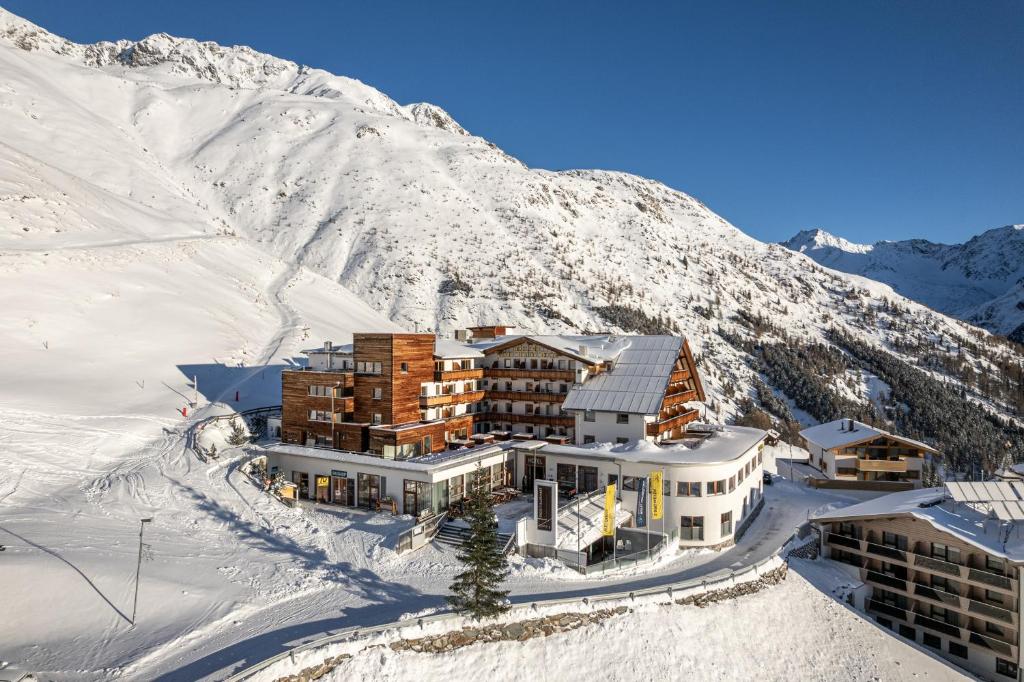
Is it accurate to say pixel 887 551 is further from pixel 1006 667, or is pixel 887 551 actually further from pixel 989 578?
pixel 1006 667

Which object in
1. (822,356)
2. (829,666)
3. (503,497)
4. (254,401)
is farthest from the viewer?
(822,356)

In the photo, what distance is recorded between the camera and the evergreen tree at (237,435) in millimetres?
43969

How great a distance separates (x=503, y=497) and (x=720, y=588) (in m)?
14.9

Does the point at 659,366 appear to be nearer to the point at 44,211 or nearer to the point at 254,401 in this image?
the point at 254,401

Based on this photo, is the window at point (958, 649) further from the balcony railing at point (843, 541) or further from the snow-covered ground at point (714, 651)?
the balcony railing at point (843, 541)

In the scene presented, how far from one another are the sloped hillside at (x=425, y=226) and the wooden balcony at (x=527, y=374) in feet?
200

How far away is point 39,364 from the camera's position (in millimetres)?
48844

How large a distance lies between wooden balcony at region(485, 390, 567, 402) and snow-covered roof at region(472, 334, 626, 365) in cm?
350

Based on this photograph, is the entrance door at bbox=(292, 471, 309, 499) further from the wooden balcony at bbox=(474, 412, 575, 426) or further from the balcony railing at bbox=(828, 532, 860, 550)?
the balcony railing at bbox=(828, 532, 860, 550)

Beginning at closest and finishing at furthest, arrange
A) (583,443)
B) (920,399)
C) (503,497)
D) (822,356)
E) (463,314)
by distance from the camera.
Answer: (503,497) → (583,443) → (463,314) → (920,399) → (822,356)

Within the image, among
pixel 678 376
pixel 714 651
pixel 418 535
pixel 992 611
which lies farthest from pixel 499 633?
pixel 992 611

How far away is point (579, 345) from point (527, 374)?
4993 millimetres

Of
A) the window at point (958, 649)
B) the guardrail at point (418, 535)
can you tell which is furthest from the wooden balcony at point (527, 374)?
the window at point (958, 649)

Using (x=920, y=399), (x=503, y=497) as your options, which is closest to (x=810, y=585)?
(x=503, y=497)
